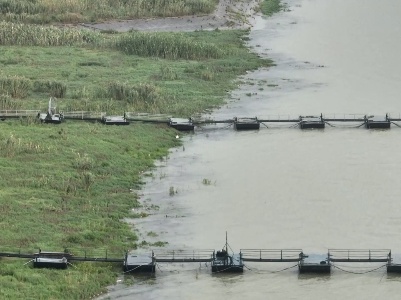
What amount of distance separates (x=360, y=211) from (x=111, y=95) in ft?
68.2

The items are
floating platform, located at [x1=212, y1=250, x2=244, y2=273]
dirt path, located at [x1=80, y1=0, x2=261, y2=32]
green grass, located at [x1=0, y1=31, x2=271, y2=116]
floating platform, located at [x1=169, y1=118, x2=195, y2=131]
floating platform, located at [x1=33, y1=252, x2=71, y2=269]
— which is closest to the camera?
floating platform, located at [x1=33, y1=252, x2=71, y2=269]

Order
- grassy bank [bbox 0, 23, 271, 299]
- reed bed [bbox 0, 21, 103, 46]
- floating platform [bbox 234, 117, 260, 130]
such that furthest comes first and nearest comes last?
reed bed [bbox 0, 21, 103, 46] → floating platform [bbox 234, 117, 260, 130] → grassy bank [bbox 0, 23, 271, 299]

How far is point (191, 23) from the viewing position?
293 feet

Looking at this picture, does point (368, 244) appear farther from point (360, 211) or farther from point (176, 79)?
point (176, 79)

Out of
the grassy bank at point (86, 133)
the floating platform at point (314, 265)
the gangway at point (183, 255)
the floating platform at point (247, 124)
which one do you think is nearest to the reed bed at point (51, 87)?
the grassy bank at point (86, 133)

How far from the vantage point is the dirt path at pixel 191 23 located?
87.6 metres

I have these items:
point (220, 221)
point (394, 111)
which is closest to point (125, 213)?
point (220, 221)

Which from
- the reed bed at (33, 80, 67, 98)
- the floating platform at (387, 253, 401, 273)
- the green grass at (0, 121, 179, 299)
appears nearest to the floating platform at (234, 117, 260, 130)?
the green grass at (0, 121, 179, 299)

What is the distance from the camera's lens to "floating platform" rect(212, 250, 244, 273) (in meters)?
41.0

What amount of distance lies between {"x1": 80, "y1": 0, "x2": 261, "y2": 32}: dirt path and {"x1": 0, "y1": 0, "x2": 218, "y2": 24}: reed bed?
43.3 inches

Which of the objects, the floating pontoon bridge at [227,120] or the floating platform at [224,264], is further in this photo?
the floating pontoon bridge at [227,120]

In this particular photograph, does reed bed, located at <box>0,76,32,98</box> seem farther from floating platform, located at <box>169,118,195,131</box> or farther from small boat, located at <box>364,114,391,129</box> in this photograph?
small boat, located at <box>364,114,391,129</box>

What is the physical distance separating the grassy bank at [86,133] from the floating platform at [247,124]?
3595 millimetres

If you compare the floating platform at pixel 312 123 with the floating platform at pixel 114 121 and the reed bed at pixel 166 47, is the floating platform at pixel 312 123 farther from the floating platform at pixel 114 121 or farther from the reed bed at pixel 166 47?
the reed bed at pixel 166 47
